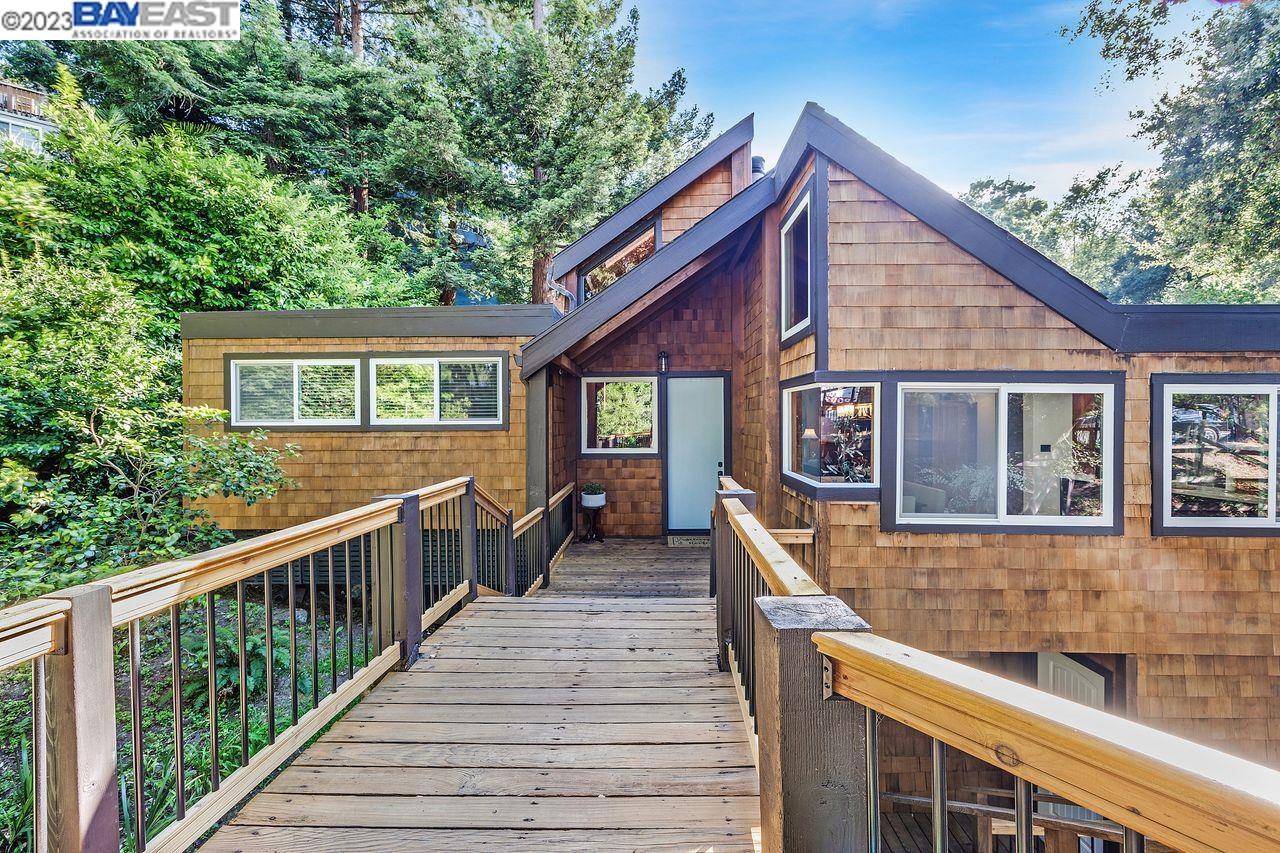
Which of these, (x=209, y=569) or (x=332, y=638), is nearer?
(x=209, y=569)

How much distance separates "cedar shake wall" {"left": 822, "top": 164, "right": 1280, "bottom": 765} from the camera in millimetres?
3863

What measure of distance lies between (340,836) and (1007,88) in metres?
20.4

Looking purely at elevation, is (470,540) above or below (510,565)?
above

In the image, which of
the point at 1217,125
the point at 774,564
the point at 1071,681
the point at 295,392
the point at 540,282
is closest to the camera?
the point at 774,564

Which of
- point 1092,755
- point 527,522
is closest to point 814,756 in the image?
point 1092,755

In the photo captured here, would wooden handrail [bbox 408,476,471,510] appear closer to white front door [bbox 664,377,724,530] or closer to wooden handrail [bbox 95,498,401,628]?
wooden handrail [bbox 95,498,401,628]

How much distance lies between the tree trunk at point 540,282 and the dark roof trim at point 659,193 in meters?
4.27

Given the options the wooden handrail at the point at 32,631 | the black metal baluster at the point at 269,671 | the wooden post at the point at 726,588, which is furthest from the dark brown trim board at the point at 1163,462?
the wooden handrail at the point at 32,631

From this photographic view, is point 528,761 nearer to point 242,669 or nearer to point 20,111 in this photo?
point 242,669

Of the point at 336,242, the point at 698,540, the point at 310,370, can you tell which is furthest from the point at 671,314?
the point at 336,242

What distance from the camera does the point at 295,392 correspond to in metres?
6.16

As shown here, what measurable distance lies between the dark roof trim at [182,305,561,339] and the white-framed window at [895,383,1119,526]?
387cm

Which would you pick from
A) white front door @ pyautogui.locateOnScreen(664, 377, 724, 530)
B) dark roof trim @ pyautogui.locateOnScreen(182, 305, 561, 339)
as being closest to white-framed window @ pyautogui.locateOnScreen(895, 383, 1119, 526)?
white front door @ pyautogui.locateOnScreen(664, 377, 724, 530)

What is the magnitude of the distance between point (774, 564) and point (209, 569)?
1.74 m
